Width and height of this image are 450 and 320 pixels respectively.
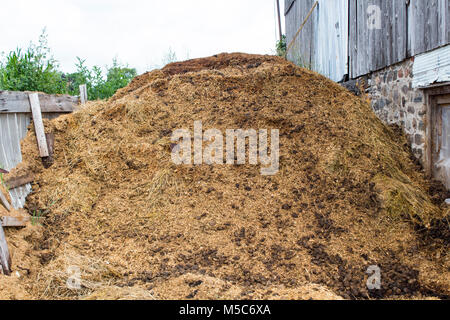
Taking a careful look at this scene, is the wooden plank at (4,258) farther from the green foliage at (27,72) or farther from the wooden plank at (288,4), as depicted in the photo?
the wooden plank at (288,4)

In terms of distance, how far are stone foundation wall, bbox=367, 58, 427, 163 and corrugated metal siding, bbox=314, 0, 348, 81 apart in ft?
4.08

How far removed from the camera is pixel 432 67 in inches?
173

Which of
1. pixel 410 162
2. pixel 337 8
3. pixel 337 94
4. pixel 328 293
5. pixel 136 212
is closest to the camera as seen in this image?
pixel 328 293

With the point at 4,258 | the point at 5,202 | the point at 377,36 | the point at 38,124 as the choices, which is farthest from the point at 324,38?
the point at 4,258

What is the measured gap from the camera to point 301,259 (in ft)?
12.2

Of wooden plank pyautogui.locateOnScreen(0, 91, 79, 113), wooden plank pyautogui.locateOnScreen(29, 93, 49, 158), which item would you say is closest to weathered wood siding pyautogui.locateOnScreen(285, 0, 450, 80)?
wooden plank pyautogui.locateOnScreen(0, 91, 79, 113)

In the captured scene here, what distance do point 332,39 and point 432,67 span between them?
3.68m

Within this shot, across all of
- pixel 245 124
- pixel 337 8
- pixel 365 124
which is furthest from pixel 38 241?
pixel 337 8

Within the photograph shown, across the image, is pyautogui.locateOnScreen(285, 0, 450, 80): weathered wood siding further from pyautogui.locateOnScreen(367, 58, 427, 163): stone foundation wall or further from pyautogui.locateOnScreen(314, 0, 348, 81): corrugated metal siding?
pyautogui.locateOnScreen(367, 58, 427, 163): stone foundation wall

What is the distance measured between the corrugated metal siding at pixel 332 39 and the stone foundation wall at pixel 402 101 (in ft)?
Result: 4.08

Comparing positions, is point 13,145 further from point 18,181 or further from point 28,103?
point 28,103

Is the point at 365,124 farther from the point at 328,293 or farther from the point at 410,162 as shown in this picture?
the point at 328,293

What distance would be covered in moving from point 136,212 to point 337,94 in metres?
3.73

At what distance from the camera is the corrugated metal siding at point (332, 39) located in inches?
277
